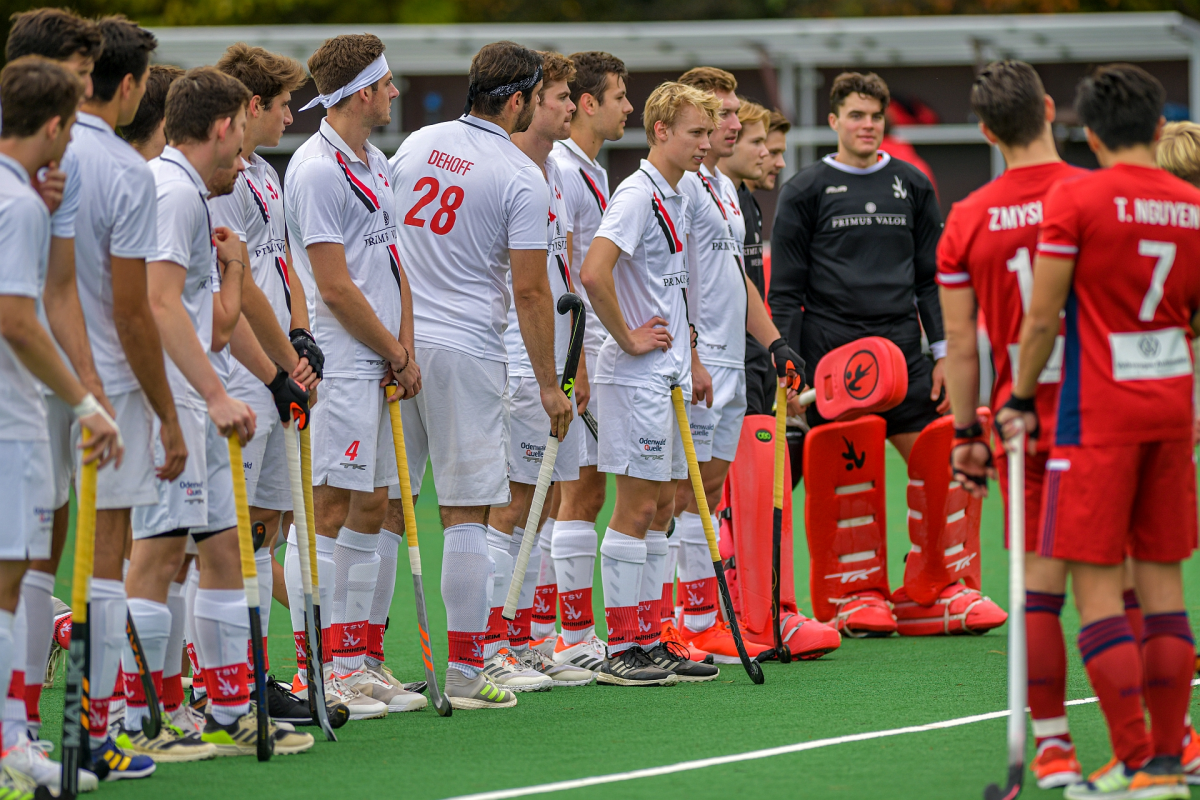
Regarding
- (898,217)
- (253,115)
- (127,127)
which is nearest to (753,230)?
(898,217)

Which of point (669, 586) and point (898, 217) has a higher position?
point (898, 217)

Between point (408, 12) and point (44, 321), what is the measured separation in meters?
22.4

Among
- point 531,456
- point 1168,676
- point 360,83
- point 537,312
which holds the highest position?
point 360,83

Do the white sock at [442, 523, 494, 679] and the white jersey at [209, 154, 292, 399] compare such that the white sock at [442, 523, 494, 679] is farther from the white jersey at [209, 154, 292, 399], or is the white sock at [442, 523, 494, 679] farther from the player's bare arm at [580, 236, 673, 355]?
the player's bare arm at [580, 236, 673, 355]

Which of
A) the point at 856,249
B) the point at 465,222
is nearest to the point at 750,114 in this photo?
the point at 856,249

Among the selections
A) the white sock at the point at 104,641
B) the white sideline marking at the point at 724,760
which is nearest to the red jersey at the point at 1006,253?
the white sideline marking at the point at 724,760

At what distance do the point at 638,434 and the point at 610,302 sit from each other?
1.82 ft

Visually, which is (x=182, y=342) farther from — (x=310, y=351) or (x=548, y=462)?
(x=548, y=462)

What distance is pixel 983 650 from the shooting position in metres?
6.88

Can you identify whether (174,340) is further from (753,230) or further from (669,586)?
(753,230)

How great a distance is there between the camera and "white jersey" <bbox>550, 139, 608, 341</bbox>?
6758 mm

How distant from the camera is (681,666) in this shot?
248 inches

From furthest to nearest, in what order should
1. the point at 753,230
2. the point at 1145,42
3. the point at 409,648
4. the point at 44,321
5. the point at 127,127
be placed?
the point at 1145,42, the point at 753,230, the point at 409,648, the point at 127,127, the point at 44,321

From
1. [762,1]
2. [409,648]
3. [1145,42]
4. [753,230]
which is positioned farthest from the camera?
[762,1]
